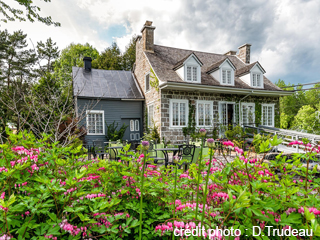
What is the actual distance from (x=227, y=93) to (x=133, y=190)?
12679 millimetres

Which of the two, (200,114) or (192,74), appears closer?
(192,74)

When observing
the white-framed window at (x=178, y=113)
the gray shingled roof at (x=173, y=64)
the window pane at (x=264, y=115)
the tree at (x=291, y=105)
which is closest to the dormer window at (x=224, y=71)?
the gray shingled roof at (x=173, y=64)

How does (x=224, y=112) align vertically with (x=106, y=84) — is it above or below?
below

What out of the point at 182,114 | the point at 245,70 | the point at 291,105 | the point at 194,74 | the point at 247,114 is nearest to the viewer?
the point at 182,114

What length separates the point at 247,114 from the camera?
13.7 m

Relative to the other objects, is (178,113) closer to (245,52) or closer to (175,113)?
(175,113)

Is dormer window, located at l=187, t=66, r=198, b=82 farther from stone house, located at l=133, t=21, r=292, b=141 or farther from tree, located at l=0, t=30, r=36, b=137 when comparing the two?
tree, located at l=0, t=30, r=36, b=137

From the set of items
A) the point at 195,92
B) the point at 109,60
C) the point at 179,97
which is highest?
the point at 109,60

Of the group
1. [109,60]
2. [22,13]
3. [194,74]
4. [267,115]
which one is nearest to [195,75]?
[194,74]

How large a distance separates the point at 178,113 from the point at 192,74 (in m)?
2.84

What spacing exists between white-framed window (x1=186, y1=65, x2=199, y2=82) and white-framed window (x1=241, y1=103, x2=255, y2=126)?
14.3ft

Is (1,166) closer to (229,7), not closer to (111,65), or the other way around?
(229,7)

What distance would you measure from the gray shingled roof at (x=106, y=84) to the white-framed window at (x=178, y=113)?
3.48 metres

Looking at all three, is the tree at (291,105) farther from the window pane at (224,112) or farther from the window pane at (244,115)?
the window pane at (224,112)
